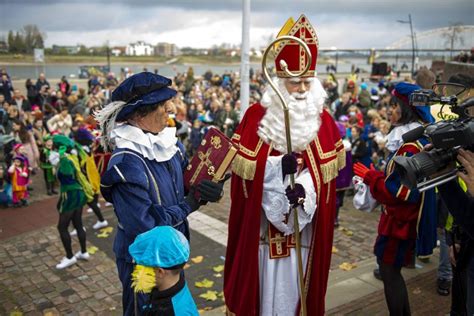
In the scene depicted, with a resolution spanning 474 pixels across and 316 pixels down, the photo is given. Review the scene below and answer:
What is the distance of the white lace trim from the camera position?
10.9 feet

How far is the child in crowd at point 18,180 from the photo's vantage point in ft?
27.7

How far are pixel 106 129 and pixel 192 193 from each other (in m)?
0.74

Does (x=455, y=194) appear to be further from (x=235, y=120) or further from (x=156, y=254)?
(x=235, y=120)

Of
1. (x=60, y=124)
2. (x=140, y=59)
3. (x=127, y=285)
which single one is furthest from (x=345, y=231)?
(x=140, y=59)

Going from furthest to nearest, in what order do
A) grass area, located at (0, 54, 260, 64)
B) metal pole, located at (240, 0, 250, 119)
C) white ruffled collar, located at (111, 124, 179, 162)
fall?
grass area, located at (0, 54, 260, 64)
metal pole, located at (240, 0, 250, 119)
white ruffled collar, located at (111, 124, 179, 162)

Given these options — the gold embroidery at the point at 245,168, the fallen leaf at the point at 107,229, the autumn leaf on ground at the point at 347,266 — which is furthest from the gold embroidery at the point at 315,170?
the fallen leaf at the point at 107,229

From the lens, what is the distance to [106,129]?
2936 mm

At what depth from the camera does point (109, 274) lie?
18.2 feet

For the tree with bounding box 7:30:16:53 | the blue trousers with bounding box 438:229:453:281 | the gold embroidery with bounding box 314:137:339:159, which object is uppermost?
the tree with bounding box 7:30:16:53

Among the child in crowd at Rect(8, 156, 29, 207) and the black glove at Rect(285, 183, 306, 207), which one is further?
the child in crowd at Rect(8, 156, 29, 207)

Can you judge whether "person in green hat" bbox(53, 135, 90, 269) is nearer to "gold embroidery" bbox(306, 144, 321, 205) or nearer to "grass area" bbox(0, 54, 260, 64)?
"gold embroidery" bbox(306, 144, 321, 205)

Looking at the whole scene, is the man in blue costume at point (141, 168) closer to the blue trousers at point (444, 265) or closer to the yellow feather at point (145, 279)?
the yellow feather at point (145, 279)

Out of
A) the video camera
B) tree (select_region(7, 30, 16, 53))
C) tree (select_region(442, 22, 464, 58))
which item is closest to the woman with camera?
the video camera

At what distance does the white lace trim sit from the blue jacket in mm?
746
